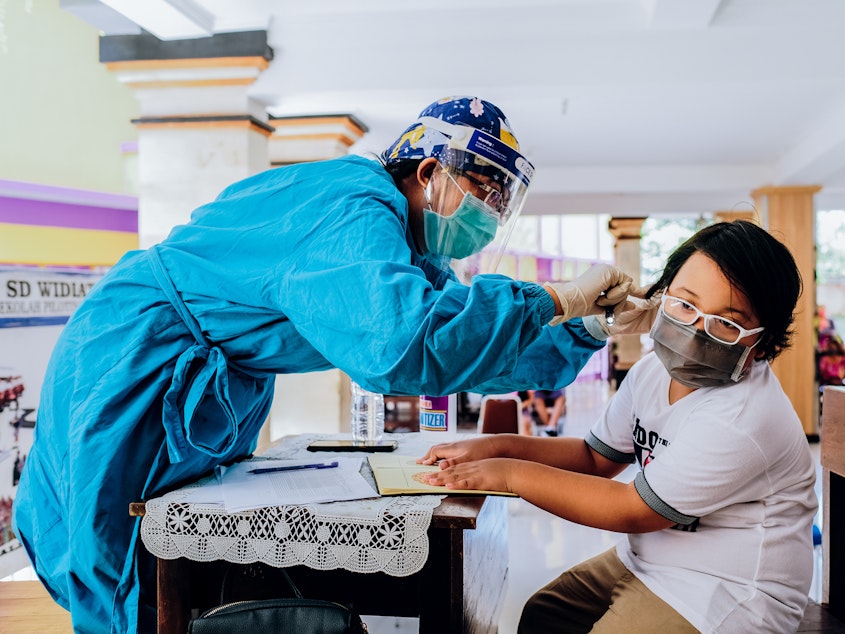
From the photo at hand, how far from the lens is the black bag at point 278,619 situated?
1.17 m

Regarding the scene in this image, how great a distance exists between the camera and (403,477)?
144 centimetres

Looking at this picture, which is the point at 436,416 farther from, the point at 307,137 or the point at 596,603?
the point at 307,137

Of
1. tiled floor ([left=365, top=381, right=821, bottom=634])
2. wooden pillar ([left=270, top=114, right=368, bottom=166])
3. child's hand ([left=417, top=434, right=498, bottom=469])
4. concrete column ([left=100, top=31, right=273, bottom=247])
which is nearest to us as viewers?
child's hand ([left=417, top=434, right=498, bottom=469])

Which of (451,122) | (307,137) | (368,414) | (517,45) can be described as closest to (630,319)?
(451,122)

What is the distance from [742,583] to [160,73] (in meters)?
4.25

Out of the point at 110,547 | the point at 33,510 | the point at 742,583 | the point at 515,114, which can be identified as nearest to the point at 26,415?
the point at 33,510

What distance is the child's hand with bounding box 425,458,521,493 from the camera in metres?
1.34

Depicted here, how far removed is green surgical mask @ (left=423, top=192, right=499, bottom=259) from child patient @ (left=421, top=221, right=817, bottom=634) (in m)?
0.39

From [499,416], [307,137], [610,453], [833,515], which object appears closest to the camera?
[610,453]

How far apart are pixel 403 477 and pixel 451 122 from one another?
2.39ft

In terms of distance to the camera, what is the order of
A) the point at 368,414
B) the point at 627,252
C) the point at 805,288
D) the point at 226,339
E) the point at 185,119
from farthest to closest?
the point at 627,252, the point at 805,288, the point at 185,119, the point at 368,414, the point at 226,339

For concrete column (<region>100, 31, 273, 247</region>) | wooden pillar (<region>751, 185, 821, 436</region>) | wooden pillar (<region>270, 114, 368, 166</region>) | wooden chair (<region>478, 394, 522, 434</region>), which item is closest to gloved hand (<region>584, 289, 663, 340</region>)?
wooden chair (<region>478, 394, 522, 434</region>)

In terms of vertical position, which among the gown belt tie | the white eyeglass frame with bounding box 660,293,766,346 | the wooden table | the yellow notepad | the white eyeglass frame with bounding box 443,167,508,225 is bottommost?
the wooden table

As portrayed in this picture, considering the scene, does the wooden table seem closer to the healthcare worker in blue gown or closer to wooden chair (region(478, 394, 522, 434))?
the healthcare worker in blue gown
